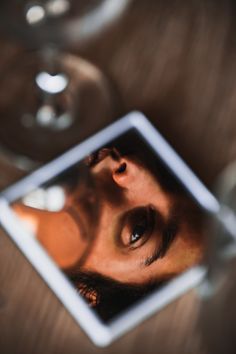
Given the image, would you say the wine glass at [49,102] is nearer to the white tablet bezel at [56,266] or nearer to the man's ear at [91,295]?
the white tablet bezel at [56,266]

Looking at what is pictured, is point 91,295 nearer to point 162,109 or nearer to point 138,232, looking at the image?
point 138,232

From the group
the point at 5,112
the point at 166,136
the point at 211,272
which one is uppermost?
the point at 5,112

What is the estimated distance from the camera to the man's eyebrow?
0.59 metres

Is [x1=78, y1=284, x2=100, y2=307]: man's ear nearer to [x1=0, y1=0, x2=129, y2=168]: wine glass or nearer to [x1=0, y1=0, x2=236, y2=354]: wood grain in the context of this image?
[x1=0, y1=0, x2=236, y2=354]: wood grain

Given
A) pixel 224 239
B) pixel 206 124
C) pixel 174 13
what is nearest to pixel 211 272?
pixel 224 239

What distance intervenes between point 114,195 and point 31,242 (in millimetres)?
74

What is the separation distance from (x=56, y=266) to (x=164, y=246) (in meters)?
0.08

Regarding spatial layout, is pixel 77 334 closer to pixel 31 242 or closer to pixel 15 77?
pixel 31 242

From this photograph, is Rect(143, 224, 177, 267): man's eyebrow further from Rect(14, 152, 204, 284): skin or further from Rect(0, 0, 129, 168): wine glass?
Rect(0, 0, 129, 168): wine glass

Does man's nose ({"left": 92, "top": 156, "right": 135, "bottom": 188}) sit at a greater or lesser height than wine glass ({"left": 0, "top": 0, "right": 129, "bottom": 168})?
lesser

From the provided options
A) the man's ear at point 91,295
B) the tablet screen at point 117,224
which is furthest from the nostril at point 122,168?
the man's ear at point 91,295

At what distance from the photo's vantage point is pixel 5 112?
2.24ft

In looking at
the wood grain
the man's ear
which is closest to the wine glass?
the wood grain

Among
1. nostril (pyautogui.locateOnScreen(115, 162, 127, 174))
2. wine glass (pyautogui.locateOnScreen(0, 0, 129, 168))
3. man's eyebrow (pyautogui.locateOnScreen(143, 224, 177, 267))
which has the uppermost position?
wine glass (pyautogui.locateOnScreen(0, 0, 129, 168))
